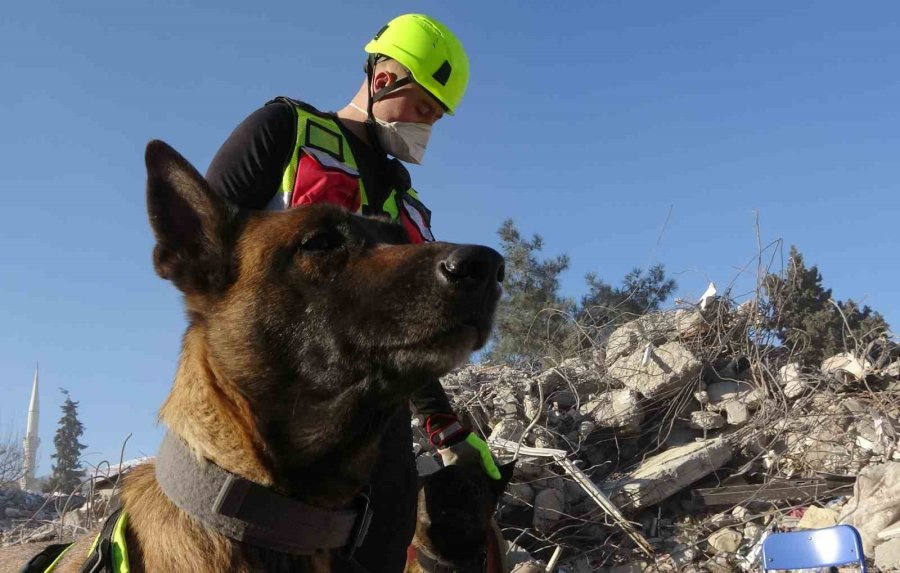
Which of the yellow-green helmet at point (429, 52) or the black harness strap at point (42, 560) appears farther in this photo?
the yellow-green helmet at point (429, 52)

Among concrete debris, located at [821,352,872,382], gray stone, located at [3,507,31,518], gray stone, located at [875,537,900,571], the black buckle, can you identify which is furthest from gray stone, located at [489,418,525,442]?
gray stone, located at [3,507,31,518]

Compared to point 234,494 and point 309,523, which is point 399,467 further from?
point 234,494

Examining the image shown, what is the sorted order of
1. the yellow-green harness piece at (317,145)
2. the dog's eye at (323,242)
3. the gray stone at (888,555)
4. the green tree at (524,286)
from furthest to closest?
the green tree at (524,286), the gray stone at (888,555), the yellow-green harness piece at (317,145), the dog's eye at (323,242)

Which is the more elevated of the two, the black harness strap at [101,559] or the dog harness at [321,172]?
the dog harness at [321,172]

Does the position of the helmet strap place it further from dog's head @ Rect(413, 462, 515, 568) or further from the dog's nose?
dog's head @ Rect(413, 462, 515, 568)

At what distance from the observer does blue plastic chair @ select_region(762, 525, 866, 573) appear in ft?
12.7

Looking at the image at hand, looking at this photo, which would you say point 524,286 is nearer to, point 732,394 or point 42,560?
point 732,394

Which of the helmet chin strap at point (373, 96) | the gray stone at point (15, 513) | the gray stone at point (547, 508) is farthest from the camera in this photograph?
the gray stone at point (15, 513)

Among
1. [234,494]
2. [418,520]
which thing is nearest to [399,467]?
[418,520]

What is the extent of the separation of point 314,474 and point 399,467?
0.56 m

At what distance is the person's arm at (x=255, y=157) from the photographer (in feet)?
8.16

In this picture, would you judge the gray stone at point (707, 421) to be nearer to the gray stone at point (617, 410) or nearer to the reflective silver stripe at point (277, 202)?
the gray stone at point (617, 410)

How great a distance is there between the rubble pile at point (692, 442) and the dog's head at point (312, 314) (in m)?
4.07

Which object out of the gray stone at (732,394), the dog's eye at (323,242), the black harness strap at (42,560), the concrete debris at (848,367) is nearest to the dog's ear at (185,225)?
the dog's eye at (323,242)
